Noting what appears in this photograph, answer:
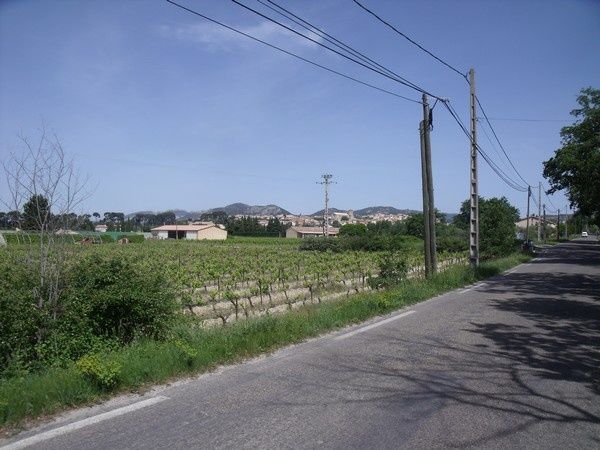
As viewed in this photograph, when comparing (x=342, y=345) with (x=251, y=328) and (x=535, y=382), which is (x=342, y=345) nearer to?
(x=251, y=328)

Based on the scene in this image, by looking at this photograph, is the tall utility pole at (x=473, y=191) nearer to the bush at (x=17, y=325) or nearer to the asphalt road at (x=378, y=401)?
the asphalt road at (x=378, y=401)

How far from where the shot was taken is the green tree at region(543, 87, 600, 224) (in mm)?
30703

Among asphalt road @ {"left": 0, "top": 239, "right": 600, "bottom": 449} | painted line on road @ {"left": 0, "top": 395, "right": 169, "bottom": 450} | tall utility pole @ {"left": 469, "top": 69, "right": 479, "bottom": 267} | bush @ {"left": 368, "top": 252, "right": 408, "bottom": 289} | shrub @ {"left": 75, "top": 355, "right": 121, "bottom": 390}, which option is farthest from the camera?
tall utility pole @ {"left": 469, "top": 69, "right": 479, "bottom": 267}

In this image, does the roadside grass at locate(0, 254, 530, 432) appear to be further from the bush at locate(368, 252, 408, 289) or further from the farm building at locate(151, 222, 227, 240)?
the farm building at locate(151, 222, 227, 240)

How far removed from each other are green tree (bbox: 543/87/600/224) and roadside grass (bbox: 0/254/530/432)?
90.3ft

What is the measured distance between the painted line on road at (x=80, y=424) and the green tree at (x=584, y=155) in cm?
3220

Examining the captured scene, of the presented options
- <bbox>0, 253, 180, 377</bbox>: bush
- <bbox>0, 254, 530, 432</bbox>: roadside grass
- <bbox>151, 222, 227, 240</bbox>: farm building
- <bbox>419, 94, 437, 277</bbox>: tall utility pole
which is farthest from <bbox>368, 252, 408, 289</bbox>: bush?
<bbox>151, 222, 227, 240</bbox>: farm building

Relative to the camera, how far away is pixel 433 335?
26.4 feet

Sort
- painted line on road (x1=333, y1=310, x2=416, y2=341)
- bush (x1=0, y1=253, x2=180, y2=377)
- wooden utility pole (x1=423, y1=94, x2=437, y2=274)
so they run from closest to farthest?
bush (x1=0, y1=253, x2=180, y2=377) → painted line on road (x1=333, y1=310, x2=416, y2=341) → wooden utility pole (x1=423, y1=94, x2=437, y2=274)

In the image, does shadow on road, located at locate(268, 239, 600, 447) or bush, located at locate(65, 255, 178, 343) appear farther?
bush, located at locate(65, 255, 178, 343)

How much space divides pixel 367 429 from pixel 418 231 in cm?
7810

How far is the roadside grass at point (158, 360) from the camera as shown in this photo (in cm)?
453

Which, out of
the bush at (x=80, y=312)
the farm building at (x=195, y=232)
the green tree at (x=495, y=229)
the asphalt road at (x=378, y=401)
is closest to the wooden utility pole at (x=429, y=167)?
the asphalt road at (x=378, y=401)

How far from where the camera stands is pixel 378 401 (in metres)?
4.81
